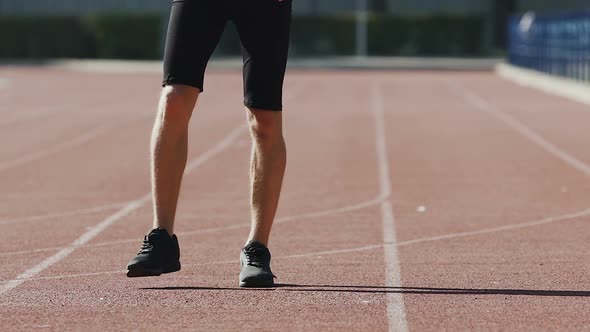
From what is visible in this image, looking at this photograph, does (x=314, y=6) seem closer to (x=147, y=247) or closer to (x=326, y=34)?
(x=326, y=34)

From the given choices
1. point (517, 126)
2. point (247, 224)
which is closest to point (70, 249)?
point (247, 224)

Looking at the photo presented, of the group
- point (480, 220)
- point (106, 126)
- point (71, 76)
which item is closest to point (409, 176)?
point (480, 220)

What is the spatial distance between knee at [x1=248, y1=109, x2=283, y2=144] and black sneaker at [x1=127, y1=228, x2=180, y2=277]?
1.95 ft

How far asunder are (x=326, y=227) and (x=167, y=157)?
2745mm

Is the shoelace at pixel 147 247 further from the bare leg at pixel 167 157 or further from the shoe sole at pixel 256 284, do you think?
the shoe sole at pixel 256 284

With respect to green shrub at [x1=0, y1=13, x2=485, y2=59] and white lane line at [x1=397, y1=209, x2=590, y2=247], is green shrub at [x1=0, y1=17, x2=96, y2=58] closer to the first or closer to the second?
green shrub at [x1=0, y1=13, x2=485, y2=59]

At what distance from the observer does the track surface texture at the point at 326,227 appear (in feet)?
20.6

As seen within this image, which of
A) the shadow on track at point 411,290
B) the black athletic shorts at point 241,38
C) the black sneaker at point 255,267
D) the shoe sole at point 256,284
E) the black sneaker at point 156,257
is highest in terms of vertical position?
the black athletic shorts at point 241,38

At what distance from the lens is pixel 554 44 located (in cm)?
3203

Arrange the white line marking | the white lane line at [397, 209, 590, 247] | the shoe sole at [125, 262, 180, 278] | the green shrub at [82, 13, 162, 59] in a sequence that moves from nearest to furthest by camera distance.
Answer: the shoe sole at [125, 262, 180, 278] < the white line marking < the white lane line at [397, 209, 590, 247] < the green shrub at [82, 13, 162, 59]

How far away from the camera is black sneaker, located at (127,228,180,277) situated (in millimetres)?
6723

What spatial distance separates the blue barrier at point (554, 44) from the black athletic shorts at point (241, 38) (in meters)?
20.2

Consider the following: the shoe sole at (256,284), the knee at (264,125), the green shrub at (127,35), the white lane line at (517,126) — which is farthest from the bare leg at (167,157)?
the green shrub at (127,35)

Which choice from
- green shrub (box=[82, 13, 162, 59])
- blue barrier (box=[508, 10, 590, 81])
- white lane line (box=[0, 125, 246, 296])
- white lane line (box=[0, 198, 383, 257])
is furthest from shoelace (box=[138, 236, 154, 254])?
green shrub (box=[82, 13, 162, 59])
